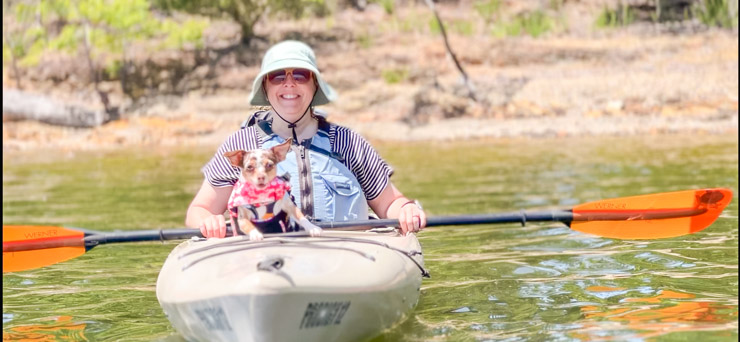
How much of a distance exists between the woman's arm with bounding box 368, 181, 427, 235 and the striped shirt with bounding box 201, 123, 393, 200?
0.04m

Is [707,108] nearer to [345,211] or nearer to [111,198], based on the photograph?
[111,198]

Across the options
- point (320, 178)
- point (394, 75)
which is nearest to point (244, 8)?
point (394, 75)

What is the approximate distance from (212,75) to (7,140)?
4011 mm

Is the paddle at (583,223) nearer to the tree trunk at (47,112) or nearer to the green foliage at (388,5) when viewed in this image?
the tree trunk at (47,112)

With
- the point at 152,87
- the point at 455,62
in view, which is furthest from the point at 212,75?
the point at 455,62

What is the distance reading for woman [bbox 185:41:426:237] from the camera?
5289mm

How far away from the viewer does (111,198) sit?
11.7m

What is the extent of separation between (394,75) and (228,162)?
15020 mm

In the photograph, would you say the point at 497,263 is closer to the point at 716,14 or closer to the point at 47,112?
the point at 47,112

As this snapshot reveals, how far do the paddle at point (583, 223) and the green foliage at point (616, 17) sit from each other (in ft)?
52.9

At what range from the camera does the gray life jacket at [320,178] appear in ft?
17.4

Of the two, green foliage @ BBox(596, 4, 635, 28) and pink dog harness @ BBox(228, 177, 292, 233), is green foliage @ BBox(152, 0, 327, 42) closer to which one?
green foliage @ BBox(596, 4, 635, 28)

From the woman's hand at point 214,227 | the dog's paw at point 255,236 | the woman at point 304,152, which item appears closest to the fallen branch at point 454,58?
the woman at point 304,152

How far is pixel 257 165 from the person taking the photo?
4.53 metres
